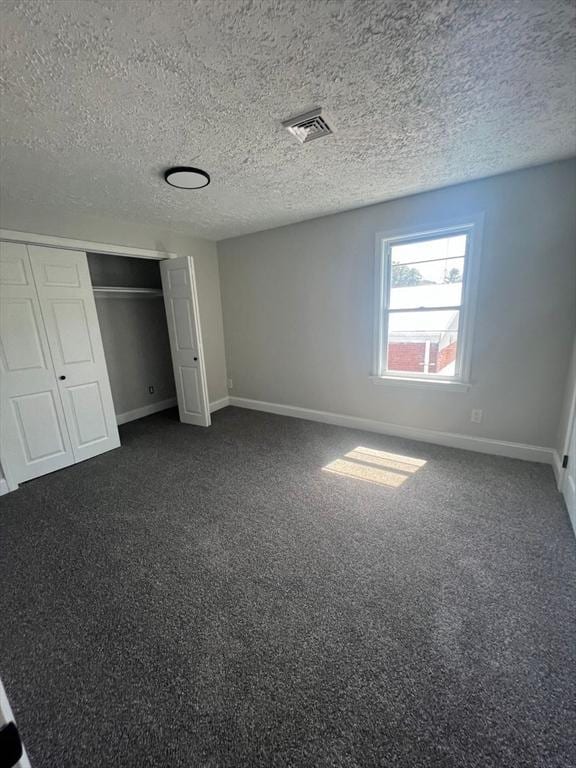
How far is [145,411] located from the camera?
4680mm

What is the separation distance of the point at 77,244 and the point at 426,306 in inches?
141

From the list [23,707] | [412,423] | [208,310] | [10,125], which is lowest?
[23,707]

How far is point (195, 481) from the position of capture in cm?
280

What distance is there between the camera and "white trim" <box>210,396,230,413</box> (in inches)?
187

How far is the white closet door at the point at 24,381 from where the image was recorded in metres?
2.71

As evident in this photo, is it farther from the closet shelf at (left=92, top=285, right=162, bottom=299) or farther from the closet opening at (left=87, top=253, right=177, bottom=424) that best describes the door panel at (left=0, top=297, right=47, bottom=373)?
the closet opening at (left=87, top=253, right=177, bottom=424)

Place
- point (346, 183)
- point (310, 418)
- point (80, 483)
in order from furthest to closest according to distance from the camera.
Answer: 1. point (310, 418)
2. point (80, 483)
3. point (346, 183)

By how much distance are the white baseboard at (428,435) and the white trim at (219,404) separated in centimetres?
62

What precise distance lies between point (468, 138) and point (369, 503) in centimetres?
262

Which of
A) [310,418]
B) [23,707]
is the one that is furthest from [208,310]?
[23,707]

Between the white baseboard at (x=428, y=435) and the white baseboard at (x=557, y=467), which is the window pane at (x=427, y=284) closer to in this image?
the white baseboard at (x=428, y=435)

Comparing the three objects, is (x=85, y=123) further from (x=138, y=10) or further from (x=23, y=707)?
(x=23, y=707)

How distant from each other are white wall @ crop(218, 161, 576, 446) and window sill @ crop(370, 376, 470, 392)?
0.20ft

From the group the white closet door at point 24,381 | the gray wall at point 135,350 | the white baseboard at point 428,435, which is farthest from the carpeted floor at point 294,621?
the gray wall at point 135,350
